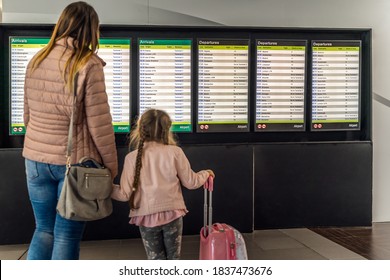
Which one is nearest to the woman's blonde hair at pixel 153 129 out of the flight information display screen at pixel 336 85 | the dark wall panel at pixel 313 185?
the dark wall panel at pixel 313 185

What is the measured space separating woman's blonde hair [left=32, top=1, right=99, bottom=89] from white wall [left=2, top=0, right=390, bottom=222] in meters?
1.82

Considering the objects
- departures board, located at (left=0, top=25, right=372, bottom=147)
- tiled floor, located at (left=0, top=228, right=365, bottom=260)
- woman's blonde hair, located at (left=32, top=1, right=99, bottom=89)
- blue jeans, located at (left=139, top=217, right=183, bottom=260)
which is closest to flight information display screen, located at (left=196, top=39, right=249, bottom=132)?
departures board, located at (left=0, top=25, right=372, bottom=147)

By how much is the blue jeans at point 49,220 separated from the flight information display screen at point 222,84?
1.99 metres

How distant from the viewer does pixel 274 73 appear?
4180 millimetres

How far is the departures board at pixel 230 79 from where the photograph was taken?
13.0ft

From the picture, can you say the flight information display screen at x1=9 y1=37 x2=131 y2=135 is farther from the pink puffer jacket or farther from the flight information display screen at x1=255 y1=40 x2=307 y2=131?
the pink puffer jacket

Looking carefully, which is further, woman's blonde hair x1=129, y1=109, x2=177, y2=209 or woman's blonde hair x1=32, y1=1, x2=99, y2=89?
woman's blonde hair x1=129, y1=109, x2=177, y2=209

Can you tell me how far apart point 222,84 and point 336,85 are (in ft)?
3.30

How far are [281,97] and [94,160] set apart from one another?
2338 millimetres

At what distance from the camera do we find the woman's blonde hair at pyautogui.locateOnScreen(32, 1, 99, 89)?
2223mm

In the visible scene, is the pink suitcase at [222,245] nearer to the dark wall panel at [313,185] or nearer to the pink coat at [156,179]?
the pink coat at [156,179]

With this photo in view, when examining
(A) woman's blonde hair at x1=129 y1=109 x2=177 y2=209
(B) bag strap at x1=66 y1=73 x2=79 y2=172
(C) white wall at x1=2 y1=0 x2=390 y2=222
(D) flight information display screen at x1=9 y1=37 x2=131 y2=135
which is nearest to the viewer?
(B) bag strap at x1=66 y1=73 x2=79 y2=172
